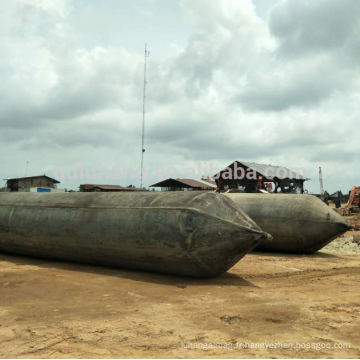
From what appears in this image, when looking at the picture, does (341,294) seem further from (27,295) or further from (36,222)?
(36,222)

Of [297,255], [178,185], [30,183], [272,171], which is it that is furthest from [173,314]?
[30,183]

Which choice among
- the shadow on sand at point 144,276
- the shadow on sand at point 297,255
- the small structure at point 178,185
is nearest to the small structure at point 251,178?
the small structure at point 178,185

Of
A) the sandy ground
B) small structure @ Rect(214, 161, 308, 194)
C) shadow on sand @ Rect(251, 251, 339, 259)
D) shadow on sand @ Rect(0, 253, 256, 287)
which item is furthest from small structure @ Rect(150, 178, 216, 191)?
the sandy ground

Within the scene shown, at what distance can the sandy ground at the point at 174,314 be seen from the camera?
349 centimetres

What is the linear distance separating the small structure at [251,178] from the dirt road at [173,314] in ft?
93.0

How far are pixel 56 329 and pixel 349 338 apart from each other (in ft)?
10.00

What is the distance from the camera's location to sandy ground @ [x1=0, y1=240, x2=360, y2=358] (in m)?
3.49

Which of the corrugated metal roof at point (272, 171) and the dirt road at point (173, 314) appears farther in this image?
the corrugated metal roof at point (272, 171)

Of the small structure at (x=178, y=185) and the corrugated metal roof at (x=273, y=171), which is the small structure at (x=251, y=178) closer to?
the corrugated metal roof at (x=273, y=171)

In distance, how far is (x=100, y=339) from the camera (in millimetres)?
3686

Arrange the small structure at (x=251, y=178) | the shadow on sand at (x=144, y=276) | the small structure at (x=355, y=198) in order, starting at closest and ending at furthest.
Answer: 1. the shadow on sand at (x=144, y=276)
2. the small structure at (x=355, y=198)
3. the small structure at (x=251, y=178)

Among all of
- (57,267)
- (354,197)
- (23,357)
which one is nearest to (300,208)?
(57,267)

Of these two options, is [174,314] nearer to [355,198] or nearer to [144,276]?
[144,276]

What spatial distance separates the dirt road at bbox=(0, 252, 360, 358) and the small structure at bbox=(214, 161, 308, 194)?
28349 millimetres
